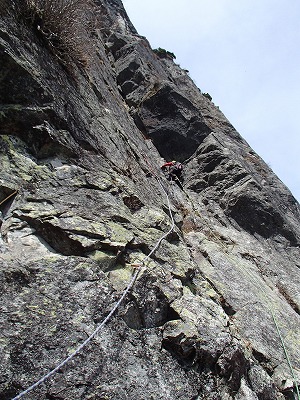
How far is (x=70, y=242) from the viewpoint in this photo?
5.12 metres

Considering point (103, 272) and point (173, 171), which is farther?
point (173, 171)

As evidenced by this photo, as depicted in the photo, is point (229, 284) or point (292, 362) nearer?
point (292, 362)

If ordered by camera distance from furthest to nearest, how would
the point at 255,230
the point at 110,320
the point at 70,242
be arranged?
the point at 255,230 → the point at 70,242 → the point at 110,320

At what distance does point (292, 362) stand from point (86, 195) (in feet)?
14.7

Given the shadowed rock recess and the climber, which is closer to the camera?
the shadowed rock recess

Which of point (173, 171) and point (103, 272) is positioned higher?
point (173, 171)

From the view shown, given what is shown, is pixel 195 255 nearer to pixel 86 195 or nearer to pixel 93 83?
pixel 86 195

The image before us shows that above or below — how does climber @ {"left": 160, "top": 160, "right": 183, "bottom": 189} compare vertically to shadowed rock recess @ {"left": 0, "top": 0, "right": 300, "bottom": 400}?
above

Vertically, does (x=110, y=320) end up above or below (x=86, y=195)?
below

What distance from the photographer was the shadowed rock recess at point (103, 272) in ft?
13.3

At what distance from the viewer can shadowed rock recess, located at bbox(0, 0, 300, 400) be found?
13.3 feet

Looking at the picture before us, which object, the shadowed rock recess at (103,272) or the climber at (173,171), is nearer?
the shadowed rock recess at (103,272)

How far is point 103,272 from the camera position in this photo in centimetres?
502

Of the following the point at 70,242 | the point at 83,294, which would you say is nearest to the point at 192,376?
the point at 83,294
